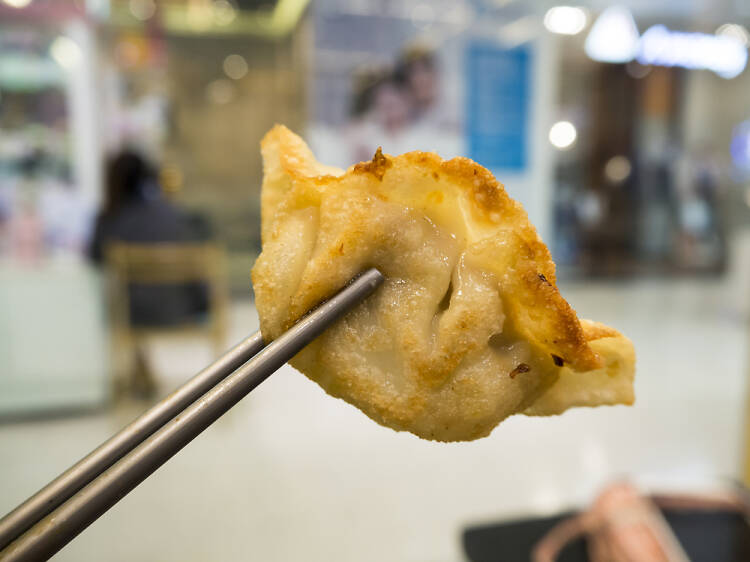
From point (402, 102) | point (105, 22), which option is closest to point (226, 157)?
point (105, 22)

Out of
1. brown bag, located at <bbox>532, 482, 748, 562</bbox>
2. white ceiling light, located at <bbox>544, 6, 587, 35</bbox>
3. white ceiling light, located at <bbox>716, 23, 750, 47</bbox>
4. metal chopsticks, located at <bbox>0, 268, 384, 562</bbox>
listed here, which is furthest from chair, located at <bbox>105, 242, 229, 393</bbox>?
white ceiling light, located at <bbox>716, 23, 750, 47</bbox>

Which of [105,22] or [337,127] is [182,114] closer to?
[105,22]

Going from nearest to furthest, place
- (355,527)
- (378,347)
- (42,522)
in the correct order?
(42,522)
(378,347)
(355,527)

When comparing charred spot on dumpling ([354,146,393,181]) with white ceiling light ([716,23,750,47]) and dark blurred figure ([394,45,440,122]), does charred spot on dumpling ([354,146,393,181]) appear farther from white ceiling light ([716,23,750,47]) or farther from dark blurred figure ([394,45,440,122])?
white ceiling light ([716,23,750,47])

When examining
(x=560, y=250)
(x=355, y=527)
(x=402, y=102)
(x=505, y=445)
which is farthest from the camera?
(x=560, y=250)

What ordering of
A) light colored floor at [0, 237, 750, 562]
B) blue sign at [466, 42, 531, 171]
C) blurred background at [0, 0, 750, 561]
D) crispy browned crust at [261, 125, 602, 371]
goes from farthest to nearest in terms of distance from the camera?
blue sign at [466, 42, 531, 171] < blurred background at [0, 0, 750, 561] < light colored floor at [0, 237, 750, 562] < crispy browned crust at [261, 125, 602, 371]

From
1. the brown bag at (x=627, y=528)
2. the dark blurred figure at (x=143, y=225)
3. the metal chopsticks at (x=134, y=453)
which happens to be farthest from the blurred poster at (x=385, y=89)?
the metal chopsticks at (x=134, y=453)

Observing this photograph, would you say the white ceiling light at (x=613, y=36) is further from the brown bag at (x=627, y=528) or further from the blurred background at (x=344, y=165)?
the brown bag at (x=627, y=528)
